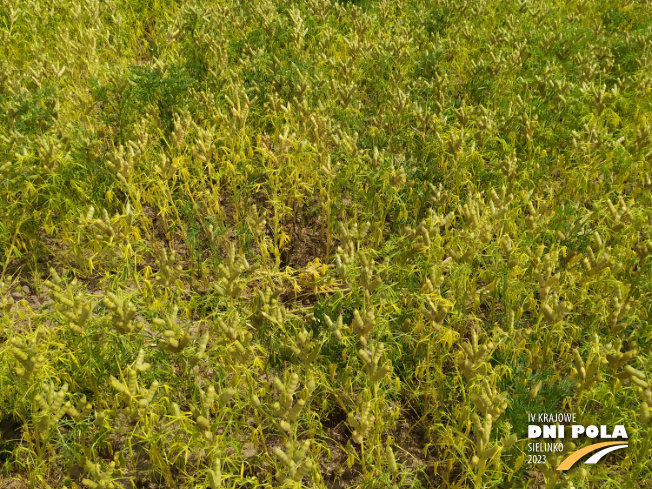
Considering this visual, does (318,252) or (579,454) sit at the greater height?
(318,252)

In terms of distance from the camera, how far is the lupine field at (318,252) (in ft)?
7.47

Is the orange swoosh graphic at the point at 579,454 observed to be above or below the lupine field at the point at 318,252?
below

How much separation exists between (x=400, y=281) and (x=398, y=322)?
0.78 feet

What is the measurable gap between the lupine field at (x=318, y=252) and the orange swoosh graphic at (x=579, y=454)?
0.04 meters

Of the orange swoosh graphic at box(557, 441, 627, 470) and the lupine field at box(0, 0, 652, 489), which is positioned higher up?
the lupine field at box(0, 0, 652, 489)

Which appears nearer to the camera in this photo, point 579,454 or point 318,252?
point 579,454

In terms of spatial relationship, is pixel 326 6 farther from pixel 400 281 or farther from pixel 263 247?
pixel 400 281

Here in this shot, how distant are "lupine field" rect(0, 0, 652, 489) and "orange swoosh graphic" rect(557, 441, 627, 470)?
0.13 ft

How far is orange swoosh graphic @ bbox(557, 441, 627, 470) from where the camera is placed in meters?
2.22

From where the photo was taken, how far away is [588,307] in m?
2.95

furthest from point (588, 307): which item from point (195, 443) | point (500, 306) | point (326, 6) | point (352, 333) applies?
point (326, 6)

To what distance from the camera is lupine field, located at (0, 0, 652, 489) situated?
7.47ft

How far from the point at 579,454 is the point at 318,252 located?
6.68ft

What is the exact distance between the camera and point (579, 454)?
2244 millimetres
